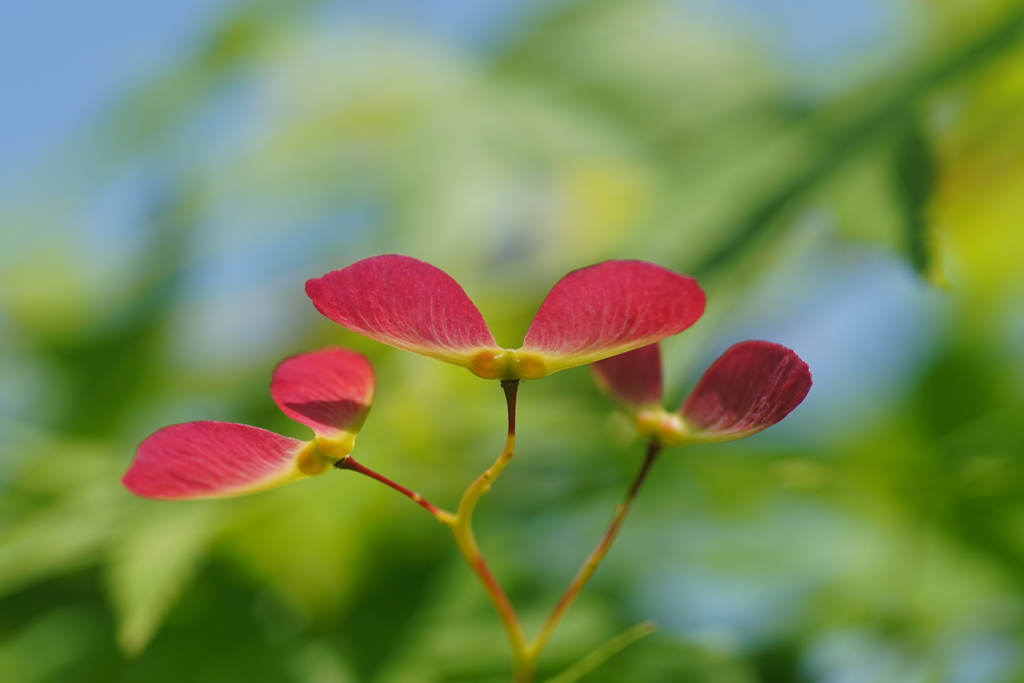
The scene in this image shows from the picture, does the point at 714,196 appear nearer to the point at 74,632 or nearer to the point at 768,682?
the point at 768,682

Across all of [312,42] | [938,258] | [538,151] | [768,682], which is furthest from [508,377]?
[312,42]

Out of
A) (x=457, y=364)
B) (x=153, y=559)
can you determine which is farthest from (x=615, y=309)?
(x=153, y=559)

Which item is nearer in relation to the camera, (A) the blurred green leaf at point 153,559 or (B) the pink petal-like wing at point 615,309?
(B) the pink petal-like wing at point 615,309

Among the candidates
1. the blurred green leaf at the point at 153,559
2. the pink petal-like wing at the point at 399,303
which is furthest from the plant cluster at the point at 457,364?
the blurred green leaf at the point at 153,559

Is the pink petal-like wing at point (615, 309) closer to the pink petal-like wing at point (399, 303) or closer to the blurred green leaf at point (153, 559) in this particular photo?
the pink petal-like wing at point (399, 303)

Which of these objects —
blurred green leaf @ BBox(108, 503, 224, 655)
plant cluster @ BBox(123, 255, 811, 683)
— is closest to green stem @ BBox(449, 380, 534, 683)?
plant cluster @ BBox(123, 255, 811, 683)

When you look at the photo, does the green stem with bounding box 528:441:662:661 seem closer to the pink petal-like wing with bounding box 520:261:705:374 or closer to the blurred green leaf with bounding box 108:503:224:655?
the pink petal-like wing with bounding box 520:261:705:374
